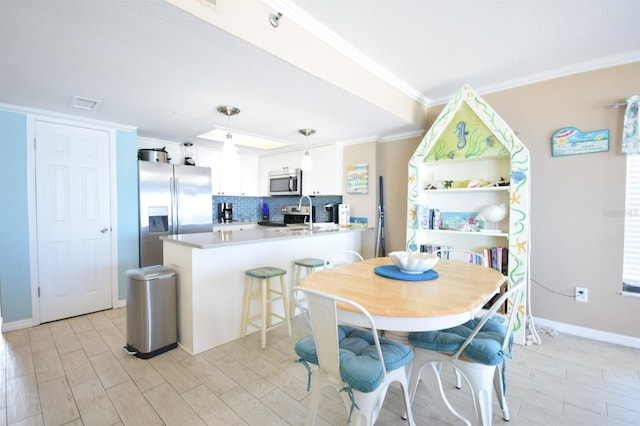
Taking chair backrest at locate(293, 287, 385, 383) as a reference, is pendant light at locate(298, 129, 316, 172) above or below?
above

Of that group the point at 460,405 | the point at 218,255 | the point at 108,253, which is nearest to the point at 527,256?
the point at 460,405

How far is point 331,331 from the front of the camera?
3.97 ft

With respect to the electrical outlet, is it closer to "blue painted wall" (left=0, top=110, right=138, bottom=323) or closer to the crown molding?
the crown molding

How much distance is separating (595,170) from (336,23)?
2.60 m

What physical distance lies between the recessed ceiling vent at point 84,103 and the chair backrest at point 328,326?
9.31 feet

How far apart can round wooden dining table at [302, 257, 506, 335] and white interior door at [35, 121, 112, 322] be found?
295cm

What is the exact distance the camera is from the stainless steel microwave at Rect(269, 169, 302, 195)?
4.76 m

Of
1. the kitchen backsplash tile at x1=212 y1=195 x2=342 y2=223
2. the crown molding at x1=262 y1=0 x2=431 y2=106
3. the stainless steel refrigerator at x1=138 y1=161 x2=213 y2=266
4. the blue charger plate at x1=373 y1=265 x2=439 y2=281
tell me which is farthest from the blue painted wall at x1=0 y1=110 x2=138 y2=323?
the blue charger plate at x1=373 y1=265 x2=439 y2=281

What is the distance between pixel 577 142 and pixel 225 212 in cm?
484

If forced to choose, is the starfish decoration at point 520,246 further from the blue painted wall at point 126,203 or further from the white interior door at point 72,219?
the white interior door at point 72,219

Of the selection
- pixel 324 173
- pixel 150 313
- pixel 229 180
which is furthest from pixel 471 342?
pixel 229 180

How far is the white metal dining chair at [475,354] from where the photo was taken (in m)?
1.39

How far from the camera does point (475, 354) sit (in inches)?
55.2

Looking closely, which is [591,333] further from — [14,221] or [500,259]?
[14,221]
